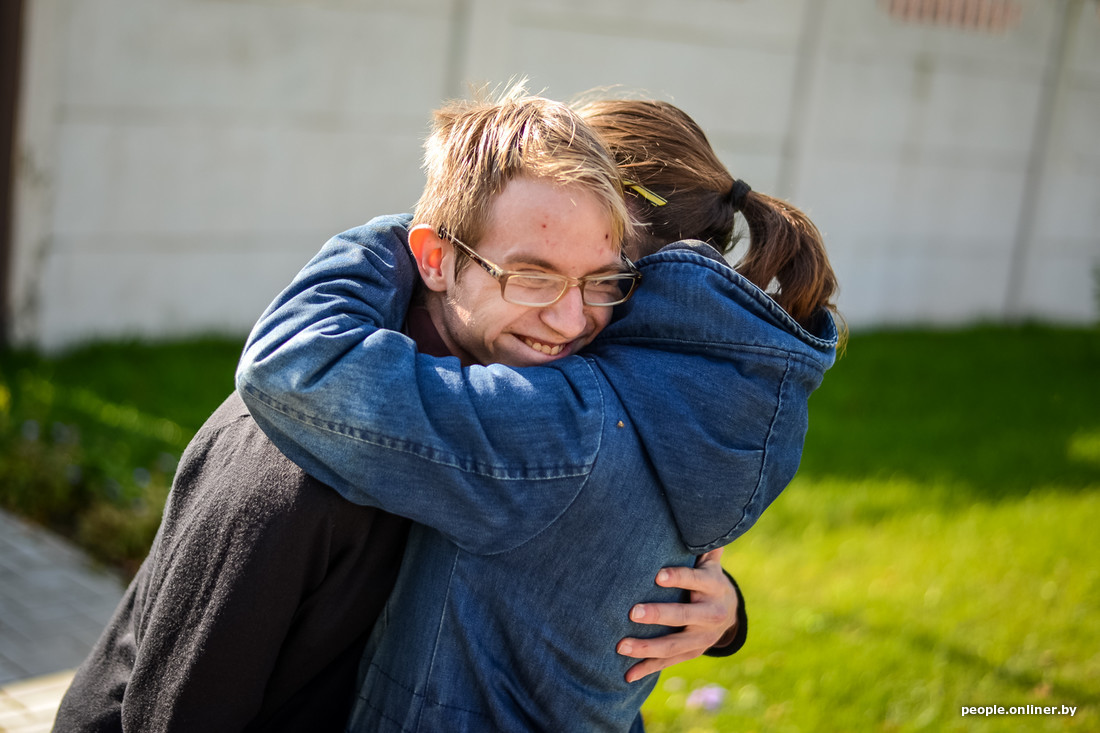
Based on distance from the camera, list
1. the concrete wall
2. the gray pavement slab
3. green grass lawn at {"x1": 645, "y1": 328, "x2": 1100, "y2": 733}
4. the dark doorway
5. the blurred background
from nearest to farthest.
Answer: the gray pavement slab
green grass lawn at {"x1": 645, "y1": 328, "x2": 1100, "y2": 733}
the blurred background
the dark doorway
the concrete wall

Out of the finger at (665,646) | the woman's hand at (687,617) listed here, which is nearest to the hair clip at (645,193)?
the woman's hand at (687,617)

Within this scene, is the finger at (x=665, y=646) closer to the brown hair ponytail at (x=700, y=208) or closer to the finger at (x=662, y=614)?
the finger at (x=662, y=614)

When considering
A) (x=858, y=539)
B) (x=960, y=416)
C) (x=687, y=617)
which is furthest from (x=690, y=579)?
(x=960, y=416)

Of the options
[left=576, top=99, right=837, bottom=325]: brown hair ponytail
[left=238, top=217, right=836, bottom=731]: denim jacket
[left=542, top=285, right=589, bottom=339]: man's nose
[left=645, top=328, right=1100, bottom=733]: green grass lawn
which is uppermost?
[left=576, top=99, right=837, bottom=325]: brown hair ponytail

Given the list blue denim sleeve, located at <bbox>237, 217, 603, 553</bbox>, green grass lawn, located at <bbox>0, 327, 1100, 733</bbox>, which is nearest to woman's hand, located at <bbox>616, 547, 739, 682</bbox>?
blue denim sleeve, located at <bbox>237, 217, 603, 553</bbox>

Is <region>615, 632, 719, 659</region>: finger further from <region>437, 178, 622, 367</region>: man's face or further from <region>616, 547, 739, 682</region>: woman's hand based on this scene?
<region>437, 178, 622, 367</region>: man's face

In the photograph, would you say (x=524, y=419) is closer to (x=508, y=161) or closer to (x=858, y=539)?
(x=508, y=161)

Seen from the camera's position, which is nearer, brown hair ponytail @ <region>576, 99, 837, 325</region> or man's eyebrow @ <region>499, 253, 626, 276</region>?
man's eyebrow @ <region>499, 253, 626, 276</region>

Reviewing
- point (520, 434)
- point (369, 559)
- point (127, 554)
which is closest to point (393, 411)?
point (520, 434)

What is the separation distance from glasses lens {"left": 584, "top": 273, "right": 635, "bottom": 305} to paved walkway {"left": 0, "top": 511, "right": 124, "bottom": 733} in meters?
2.15

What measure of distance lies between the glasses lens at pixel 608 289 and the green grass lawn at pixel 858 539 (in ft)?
7.48

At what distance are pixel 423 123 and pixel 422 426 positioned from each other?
662cm

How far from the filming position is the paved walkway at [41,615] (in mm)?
3272

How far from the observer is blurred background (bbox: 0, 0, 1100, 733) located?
Answer: 4.41m
